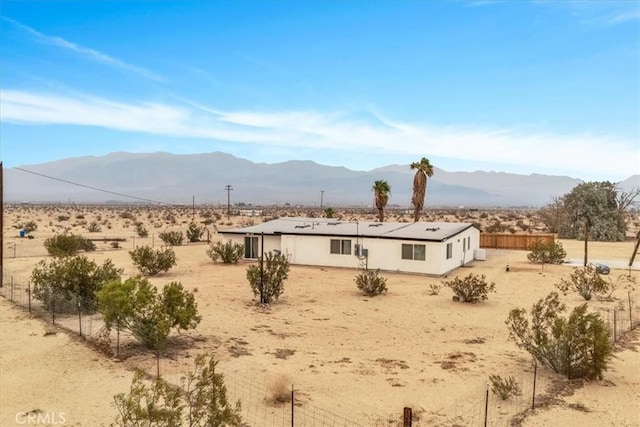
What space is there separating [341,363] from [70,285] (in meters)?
10.7

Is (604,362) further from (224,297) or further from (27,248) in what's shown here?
(27,248)

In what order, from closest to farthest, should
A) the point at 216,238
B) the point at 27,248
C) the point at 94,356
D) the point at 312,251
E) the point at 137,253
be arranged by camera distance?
the point at 94,356
the point at 137,253
the point at 312,251
the point at 27,248
the point at 216,238

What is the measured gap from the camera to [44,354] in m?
12.9

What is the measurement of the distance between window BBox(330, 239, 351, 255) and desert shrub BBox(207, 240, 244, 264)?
580cm

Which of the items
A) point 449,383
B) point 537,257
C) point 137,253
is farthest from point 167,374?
point 537,257

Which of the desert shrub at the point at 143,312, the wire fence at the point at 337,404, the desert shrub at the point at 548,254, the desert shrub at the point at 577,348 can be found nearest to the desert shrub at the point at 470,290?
the wire fence at the point at 337,404

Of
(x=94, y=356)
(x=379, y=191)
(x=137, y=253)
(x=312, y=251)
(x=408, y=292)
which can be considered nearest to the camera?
(x=94, y=356)

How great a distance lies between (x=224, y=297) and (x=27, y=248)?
2375cm

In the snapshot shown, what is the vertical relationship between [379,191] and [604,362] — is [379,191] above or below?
above

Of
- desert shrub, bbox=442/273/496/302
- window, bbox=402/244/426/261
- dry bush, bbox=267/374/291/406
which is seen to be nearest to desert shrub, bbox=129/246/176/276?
window, bbox=402/244/426/261

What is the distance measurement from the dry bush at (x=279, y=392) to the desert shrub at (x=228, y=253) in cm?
1945

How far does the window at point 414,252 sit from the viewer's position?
89.3 ft

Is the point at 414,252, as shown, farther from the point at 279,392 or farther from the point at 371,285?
the point at 279,392

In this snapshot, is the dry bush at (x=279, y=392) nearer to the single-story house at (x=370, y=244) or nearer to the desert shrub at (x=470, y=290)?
the desert shrub at (x=470, y=290)
